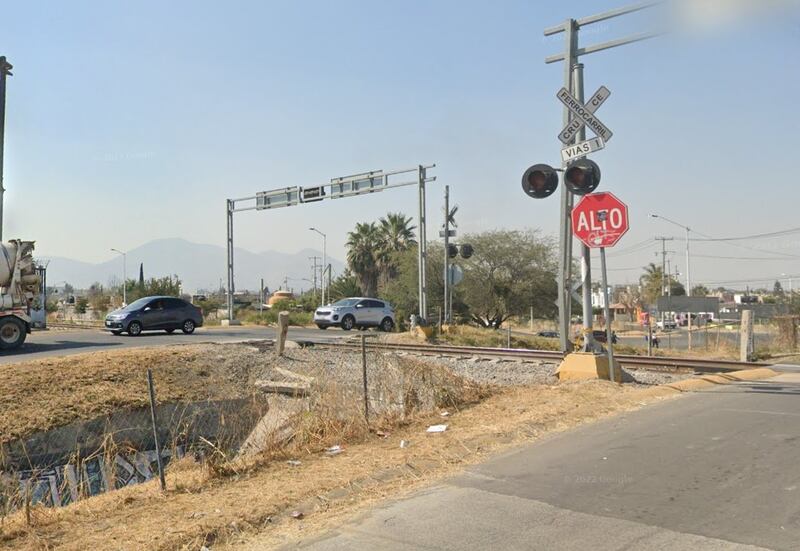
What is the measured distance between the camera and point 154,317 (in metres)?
27.1

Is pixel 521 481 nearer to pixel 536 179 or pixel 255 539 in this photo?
pixel 255 539

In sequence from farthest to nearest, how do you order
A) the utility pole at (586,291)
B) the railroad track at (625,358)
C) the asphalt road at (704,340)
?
1. the asphalt road at (704,340)
2. the railroad track at (625,358)
3. the utility pole at (586,291)

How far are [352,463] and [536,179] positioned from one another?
6309 mm

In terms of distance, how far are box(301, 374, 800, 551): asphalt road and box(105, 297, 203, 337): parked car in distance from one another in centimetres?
2244

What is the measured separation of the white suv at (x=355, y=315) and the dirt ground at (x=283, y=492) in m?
23.0

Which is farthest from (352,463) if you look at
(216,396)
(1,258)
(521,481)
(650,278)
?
(650,278)

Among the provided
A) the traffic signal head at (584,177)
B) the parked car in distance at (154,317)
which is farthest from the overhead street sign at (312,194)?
the traffic signal head at (584,177)

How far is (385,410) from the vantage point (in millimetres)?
9414

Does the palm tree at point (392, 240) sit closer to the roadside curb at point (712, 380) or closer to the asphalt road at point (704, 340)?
the asphalt road at point (704, 340)

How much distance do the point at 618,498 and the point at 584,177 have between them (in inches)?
247

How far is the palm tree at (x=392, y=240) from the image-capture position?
203ft

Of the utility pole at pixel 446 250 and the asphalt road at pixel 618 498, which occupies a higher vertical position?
the utility pole at pixel 446 250

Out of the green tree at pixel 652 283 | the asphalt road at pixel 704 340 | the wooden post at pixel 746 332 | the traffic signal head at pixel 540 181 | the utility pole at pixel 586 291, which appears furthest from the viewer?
the green tree at pixel 652 283

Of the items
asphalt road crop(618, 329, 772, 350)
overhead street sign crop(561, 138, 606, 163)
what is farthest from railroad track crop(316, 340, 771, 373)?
asphalt road crop(618, 329, 772, 350)
